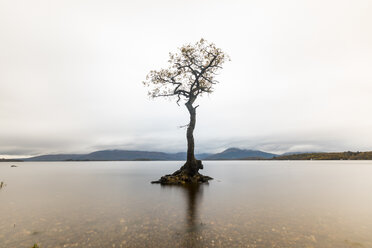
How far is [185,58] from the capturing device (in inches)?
1325

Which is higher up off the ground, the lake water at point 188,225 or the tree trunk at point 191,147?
the tree trunk at point 191,147

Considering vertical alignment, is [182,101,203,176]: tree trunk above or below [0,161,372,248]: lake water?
above

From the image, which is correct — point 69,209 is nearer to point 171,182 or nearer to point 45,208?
point 45,208

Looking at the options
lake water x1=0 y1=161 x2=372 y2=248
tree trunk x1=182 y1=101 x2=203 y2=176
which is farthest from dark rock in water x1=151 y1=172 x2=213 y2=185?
lake water x1=0 y1=161 x2=372 y2=248

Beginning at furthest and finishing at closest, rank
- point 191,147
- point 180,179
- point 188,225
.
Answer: point 191,147 < point 180,179 < point 188,225

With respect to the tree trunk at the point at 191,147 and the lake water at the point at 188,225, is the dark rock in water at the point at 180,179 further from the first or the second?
the lake water at the point at 188,225

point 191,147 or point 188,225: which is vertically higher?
point 191,147

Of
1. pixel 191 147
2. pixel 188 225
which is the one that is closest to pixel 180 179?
pixel 191 147

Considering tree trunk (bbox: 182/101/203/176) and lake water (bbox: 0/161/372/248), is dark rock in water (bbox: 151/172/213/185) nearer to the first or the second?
tree trunk (bbox: 182/101/203/176)

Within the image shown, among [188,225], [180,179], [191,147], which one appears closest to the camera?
[188,225]

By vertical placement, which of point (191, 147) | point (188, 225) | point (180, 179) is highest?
point (191, 147)

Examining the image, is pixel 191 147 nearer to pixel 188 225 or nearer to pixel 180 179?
pixel 180 179

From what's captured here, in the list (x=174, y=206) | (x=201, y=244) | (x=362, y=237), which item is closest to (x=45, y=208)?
(x=174, y=206)

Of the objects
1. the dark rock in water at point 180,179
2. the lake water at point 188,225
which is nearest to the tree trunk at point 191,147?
the dark rock in water at point 180,179
